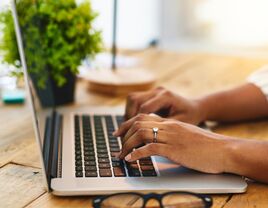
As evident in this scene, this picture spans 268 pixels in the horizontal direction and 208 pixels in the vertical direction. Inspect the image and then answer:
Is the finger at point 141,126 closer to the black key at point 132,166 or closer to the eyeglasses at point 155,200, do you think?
the black key at point 132,166

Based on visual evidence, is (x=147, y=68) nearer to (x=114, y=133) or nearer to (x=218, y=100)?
(x=218, y=100)

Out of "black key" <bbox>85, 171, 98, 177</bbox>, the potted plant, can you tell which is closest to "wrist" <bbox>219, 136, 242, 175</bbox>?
"black key" <bbox>85, 171, 98, 177</bbox>

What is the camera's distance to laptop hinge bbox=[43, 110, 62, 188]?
90cm

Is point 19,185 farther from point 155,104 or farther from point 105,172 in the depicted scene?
point 155,104

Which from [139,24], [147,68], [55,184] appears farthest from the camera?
[139,24]

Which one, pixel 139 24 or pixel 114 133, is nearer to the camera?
pixel 114 133

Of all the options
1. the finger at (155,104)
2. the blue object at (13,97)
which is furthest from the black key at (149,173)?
the blue object at (13,97)

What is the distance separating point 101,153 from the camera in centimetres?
98

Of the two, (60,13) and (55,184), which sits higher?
(60,13)

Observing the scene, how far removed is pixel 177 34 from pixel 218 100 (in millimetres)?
1186

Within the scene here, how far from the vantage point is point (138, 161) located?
0.94 metres

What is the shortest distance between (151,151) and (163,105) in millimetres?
287

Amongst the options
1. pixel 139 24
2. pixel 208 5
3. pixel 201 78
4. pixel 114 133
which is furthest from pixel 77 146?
pixel 208 5

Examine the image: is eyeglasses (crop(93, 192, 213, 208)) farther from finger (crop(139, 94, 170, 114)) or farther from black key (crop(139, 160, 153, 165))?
finger (crop(139, 94, 170, 114))
